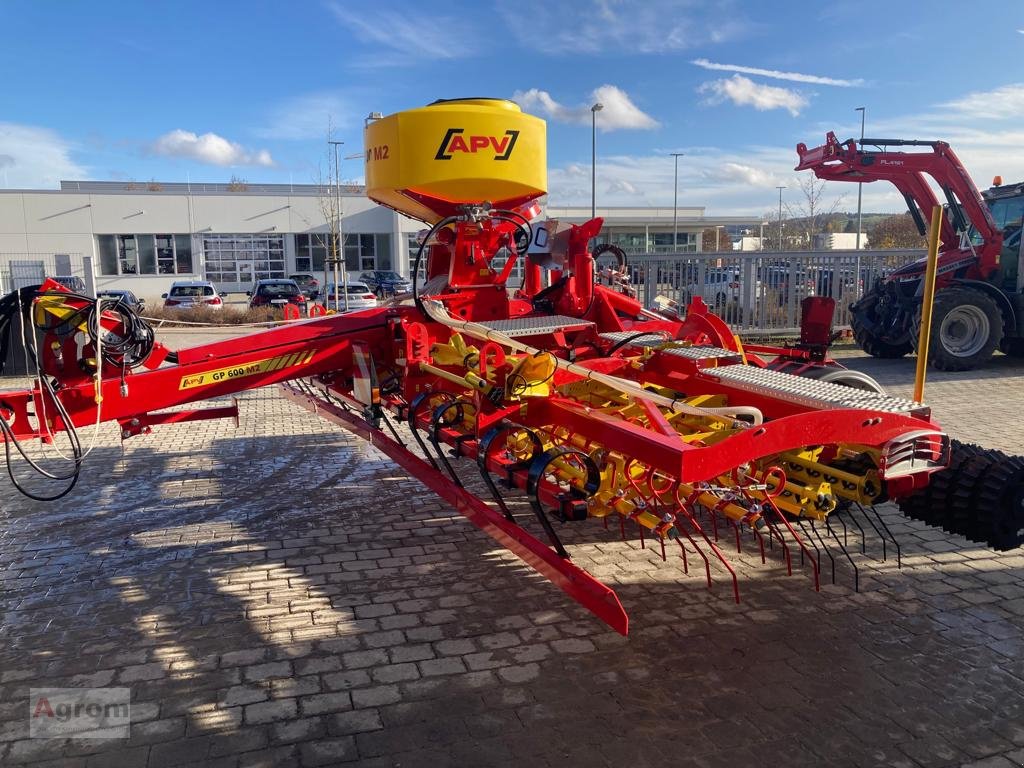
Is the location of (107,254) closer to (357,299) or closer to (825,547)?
(357,299)

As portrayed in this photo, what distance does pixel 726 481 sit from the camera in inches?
160

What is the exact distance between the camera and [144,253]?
1587 inches

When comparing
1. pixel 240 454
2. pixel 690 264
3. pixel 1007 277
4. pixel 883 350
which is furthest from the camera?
pixel 690 264

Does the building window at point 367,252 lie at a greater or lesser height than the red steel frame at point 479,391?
greater

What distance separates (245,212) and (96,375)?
130ft

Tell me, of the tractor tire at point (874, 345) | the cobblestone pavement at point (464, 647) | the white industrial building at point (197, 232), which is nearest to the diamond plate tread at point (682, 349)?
the cobblestone pavement at point (464, 647)

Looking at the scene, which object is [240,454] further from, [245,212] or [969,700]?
[245,212]

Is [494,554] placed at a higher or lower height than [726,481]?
lower

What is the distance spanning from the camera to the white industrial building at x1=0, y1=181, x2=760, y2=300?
127ft

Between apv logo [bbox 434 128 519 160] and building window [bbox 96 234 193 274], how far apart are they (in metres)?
39.0

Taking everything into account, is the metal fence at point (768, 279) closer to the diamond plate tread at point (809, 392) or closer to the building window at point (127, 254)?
the diamond plate tread at point (809, 392)

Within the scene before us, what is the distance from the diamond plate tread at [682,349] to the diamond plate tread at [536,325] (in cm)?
30

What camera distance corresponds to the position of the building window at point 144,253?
39.8 m

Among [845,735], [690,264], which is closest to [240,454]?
[845,735]
